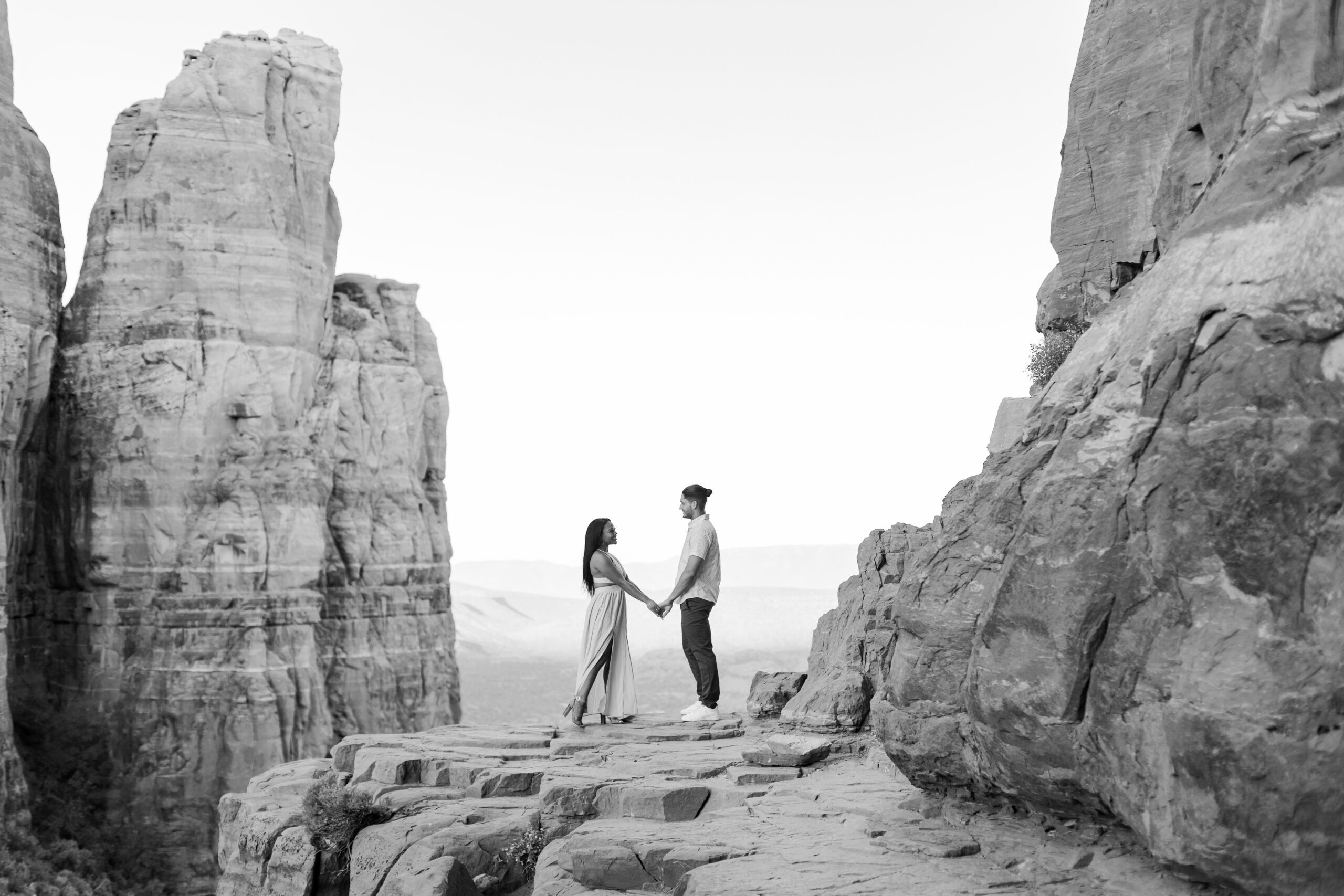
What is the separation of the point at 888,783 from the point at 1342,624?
14.2ft

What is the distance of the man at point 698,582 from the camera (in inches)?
471

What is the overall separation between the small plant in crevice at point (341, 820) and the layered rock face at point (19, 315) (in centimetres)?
1760

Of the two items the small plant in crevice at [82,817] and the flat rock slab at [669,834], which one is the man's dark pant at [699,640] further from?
the small plant in crevice at [82,817]

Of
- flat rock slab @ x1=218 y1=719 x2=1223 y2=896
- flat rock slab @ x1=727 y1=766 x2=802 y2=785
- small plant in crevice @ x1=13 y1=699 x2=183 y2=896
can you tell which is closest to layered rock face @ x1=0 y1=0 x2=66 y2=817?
small plant in crevice @ x1=13 y1=699 x2=183 y2=896

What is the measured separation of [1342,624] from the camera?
5312mm

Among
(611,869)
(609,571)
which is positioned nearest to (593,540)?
(609,571)

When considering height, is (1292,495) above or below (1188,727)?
above

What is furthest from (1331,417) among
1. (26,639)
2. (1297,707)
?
(26,639)

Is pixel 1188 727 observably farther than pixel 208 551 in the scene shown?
No


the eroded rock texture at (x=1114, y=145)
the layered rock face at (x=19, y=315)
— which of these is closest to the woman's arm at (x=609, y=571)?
the eroded rock texture at (x=1114, y=145)

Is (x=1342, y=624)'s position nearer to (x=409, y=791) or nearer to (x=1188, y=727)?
(x=1188, y=727)

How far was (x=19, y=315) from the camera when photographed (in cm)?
2664

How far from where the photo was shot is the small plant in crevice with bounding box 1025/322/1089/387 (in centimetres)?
1086

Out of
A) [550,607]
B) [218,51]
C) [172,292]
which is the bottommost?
[550,607]
